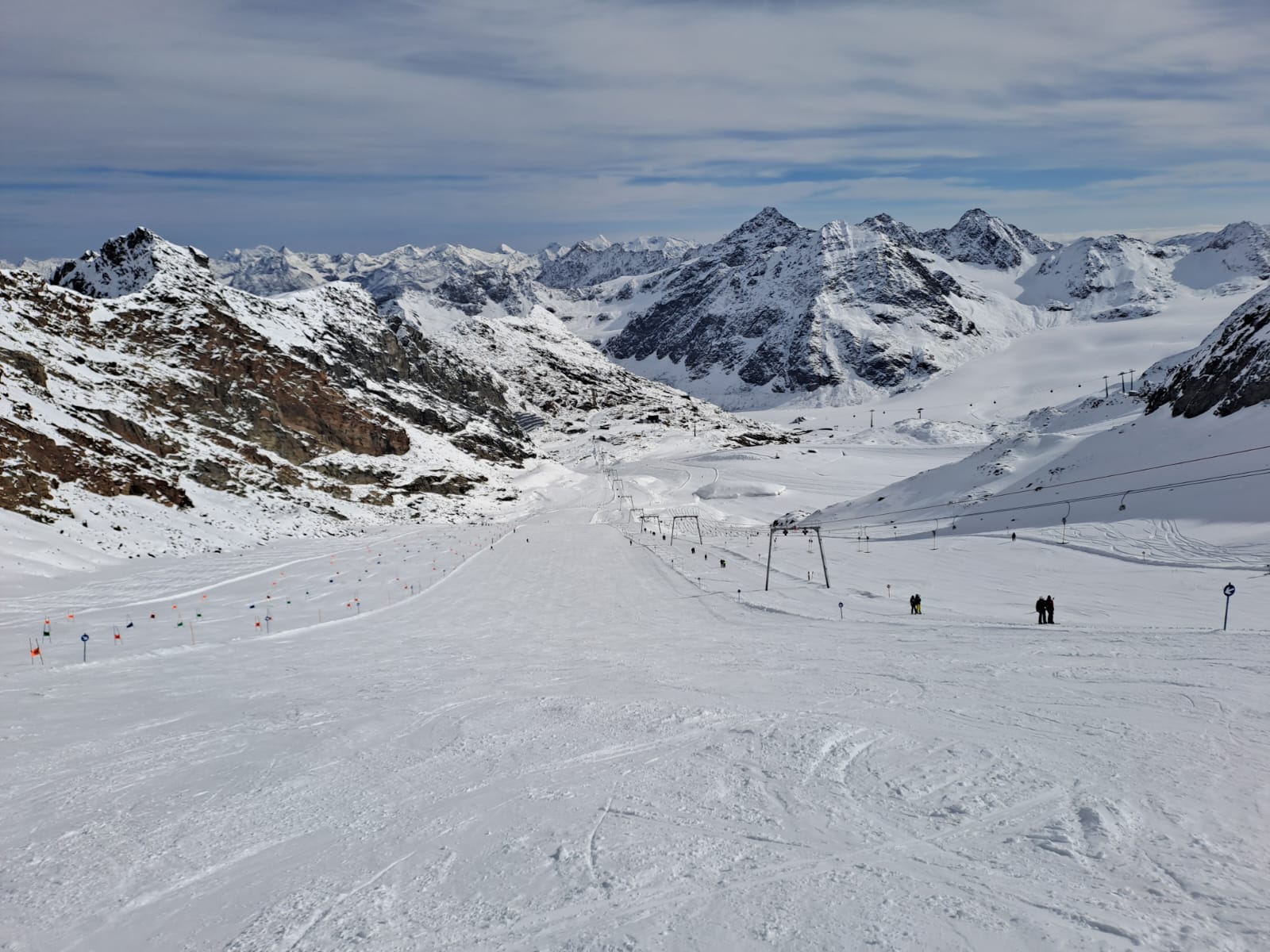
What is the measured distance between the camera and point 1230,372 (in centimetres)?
6394

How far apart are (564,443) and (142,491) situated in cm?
13912

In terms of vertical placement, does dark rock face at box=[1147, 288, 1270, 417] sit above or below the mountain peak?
below

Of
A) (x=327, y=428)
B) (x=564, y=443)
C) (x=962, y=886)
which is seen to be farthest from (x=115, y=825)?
(x=564, y=443)

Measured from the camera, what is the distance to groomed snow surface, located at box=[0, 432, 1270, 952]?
939 centimetres

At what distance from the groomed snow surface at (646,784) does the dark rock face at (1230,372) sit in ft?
128

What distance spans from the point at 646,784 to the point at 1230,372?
7095 centimetres

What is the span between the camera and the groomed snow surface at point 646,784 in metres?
9.39

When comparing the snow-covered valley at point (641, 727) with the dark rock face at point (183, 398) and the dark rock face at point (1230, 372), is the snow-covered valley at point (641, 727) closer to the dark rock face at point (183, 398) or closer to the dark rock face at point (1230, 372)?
the dark rock face at point (1230, 372)

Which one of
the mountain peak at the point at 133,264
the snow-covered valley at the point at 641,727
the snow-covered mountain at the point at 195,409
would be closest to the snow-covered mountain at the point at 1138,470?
the snow-covered valley at the point at 641,727

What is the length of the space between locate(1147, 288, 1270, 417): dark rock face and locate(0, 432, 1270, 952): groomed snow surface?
128 feet

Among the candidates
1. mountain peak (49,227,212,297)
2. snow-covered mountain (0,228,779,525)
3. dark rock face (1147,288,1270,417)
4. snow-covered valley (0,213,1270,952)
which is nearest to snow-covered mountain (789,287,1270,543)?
dark rock face (1147,288,1270,417)

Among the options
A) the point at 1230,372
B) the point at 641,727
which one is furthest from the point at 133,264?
the point at 1230,372

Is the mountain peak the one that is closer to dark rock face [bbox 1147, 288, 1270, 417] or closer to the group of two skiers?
the group of two skiers

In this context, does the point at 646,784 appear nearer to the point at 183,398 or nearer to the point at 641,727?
the point at 641,727
